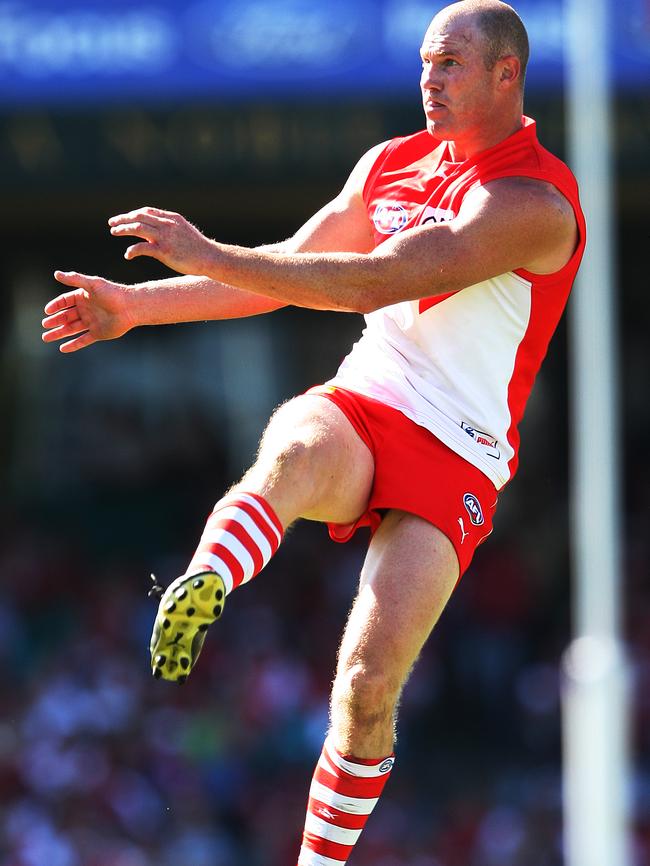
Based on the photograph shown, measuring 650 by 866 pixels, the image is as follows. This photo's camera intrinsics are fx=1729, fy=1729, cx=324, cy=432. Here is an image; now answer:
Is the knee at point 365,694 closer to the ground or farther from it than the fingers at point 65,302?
closer to the ground

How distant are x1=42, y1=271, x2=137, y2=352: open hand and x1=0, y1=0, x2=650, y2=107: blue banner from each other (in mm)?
6896

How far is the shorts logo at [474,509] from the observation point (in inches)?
199

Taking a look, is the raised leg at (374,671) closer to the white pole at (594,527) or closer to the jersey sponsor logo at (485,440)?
the jersey sponsor logo at (485,440)

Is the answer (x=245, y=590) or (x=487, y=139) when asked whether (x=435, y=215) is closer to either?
(x=487, y=139)

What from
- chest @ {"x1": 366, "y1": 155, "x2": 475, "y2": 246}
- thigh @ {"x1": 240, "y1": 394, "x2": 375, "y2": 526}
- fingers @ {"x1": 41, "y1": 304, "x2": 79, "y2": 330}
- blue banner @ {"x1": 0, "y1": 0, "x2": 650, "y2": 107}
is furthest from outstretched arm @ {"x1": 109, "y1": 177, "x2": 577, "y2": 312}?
blue banner @ {"x1": 0, "y1": 0, "x2": 650, "y2": 107}

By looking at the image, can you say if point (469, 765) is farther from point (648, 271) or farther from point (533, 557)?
point (648, 271)

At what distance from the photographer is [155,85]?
12125mm

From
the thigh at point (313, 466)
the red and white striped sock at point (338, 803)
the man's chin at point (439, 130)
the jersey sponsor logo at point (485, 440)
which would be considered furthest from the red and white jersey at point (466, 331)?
the red and white striped sock at point (338, 803)

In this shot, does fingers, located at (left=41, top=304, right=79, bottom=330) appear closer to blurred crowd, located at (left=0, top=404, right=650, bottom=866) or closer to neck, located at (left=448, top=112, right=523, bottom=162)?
neck, located at (left=448, top=112, right=523, bottom=162)

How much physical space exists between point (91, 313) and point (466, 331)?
1.15 meters

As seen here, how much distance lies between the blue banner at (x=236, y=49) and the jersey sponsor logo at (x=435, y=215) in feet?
22.6

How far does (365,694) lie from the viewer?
479 centimetres

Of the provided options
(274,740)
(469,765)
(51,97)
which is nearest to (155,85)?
(51,97)

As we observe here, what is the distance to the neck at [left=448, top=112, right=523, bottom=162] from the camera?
16.5 feet
